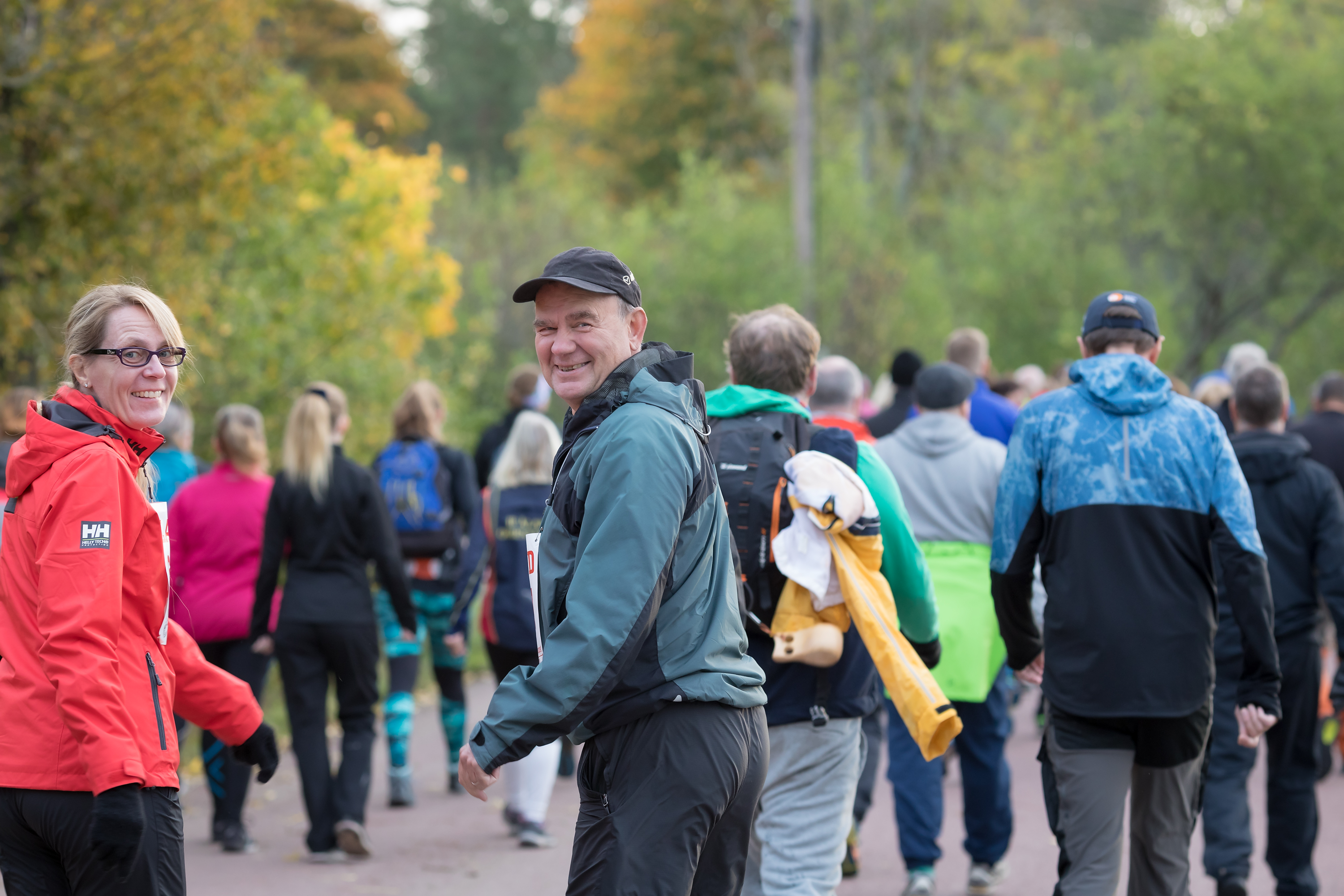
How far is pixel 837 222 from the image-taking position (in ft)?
67.9

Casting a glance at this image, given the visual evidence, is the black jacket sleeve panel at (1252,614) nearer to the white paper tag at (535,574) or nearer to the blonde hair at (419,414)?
the white paper tag at (535,574)

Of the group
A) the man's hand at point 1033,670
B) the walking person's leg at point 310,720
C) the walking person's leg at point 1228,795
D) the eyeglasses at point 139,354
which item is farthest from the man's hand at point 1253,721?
the walking person's leg at point 310,720

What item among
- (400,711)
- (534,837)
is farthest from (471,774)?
(400,711)

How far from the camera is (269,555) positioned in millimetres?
7008

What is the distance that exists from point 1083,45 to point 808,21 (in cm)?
2534

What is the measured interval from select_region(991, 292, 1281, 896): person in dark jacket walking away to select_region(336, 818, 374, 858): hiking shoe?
3801 mm

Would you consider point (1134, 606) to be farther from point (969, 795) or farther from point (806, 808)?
point (969, 795)

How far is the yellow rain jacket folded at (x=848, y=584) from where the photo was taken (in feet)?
14.6

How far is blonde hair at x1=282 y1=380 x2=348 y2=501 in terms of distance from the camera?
705cm

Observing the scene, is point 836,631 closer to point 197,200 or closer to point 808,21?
point 197,200

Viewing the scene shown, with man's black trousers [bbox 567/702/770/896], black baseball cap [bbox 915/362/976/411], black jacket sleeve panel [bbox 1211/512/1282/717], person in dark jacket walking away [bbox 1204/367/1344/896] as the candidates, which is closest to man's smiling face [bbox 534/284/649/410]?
man's black trousers [bbox 567/702/770/896]

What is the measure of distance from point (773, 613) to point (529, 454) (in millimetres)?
2991

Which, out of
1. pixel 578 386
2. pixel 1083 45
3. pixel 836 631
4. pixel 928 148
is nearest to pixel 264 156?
pixel 836 631

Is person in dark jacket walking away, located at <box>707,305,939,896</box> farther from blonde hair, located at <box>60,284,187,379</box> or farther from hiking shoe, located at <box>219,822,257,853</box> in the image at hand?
hiking shoe, located at <box>219,822,257,853</box>
